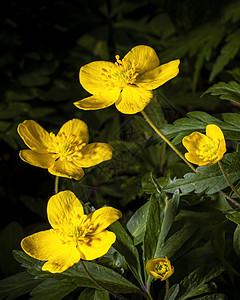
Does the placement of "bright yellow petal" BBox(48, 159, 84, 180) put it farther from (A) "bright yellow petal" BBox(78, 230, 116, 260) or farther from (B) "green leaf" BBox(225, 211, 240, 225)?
(B) "green leaf" BBox(225, 211, 240, 225)

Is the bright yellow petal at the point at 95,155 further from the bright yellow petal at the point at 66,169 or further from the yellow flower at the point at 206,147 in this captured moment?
the yellow flower at the point at 206,147

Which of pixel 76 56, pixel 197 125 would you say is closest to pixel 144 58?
pixel 197 125

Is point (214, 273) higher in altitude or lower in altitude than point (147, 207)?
lower

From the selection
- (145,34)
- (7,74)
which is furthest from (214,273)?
(145,34)

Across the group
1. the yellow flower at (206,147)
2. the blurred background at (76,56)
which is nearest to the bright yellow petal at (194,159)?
the yellow flower at (206,147)

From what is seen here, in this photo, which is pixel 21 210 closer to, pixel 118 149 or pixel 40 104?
pixel 40 104

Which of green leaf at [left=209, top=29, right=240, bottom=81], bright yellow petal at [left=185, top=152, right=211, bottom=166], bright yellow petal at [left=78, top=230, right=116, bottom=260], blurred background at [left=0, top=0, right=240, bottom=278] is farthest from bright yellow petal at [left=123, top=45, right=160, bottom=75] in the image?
green leaf at [left=209, top=29, right=240, bottom=81]
